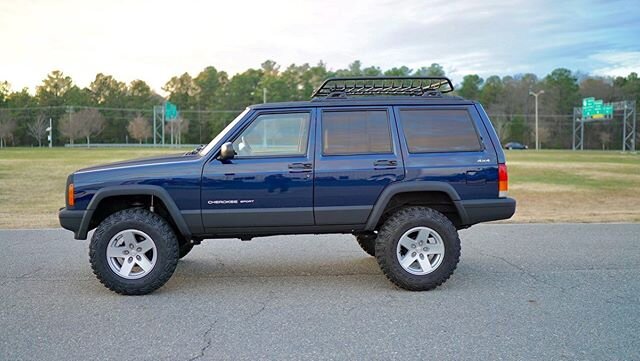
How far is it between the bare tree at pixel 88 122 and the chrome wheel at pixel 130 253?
289ft

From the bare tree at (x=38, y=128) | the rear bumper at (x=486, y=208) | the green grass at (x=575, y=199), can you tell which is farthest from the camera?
the bare tree at (x=38, y=128)

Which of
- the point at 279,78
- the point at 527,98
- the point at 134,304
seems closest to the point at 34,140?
the point at 279,78

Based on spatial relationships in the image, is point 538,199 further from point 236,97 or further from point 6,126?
point 236,97

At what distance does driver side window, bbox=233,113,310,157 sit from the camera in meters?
5.54

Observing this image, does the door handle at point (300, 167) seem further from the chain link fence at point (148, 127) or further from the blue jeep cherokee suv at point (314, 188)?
the chain link fence at point (148, 127)

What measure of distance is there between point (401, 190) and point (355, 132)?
2.59 feet

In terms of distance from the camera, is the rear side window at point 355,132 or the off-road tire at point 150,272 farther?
the rear side window at point 355,132

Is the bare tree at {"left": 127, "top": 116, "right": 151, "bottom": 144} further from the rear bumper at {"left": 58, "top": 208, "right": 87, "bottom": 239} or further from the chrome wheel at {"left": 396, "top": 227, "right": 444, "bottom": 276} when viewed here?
the chrome wheel at {"left": 396, "top": 227, "right": 444, "bottom": 276}

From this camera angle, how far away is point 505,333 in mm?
4309

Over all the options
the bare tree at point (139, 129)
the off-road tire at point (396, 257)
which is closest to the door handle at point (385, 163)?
the off-road tire at point (396, 257)

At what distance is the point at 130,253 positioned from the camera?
216 inches

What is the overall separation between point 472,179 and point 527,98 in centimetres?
11224

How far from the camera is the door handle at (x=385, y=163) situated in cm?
555

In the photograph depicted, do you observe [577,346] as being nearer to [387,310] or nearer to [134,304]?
[387,310]
